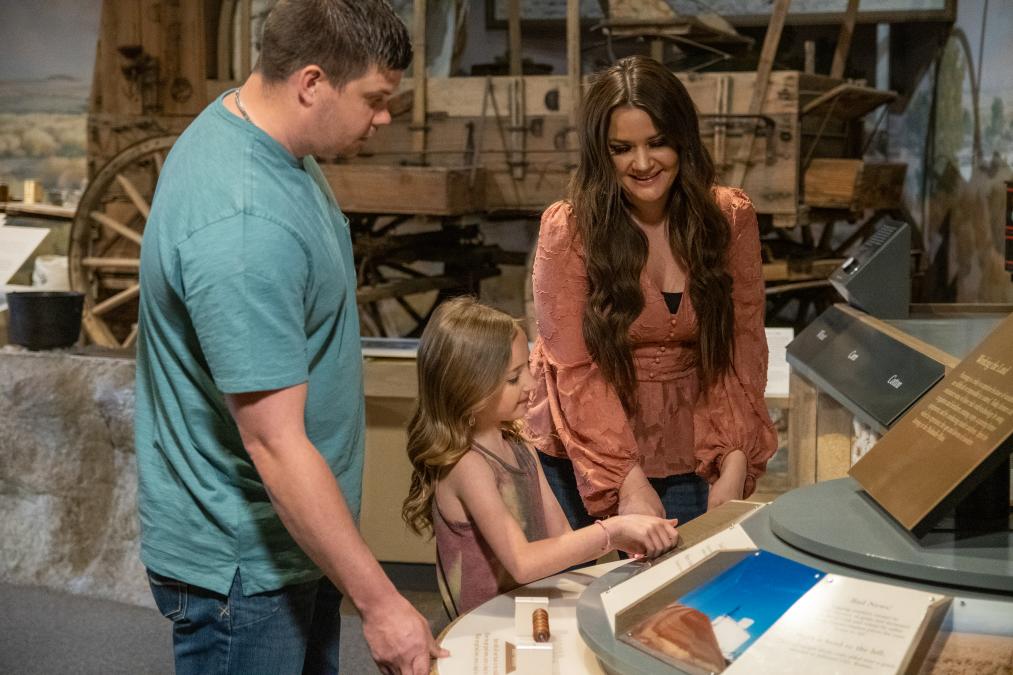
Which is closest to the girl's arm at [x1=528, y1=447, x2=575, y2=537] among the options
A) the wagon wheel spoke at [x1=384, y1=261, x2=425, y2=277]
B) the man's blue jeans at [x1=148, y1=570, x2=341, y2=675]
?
the man's blue jeans at [x1=148, y1=570, x2=341, y2=675]

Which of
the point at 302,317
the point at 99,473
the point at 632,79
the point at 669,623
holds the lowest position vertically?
the point at 99,473

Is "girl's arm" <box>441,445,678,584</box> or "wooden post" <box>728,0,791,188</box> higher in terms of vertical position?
"wooden post" <box>728,0,791,188</box>

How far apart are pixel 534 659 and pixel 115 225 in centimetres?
626

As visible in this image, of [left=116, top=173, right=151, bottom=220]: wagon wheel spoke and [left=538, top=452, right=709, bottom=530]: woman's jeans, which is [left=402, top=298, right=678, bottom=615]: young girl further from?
[left=116, top=173, right=151, bottom=220]: wagon wheel spoke

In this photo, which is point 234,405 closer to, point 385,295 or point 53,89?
point 385,295

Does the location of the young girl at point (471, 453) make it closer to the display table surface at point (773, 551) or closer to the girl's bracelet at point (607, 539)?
the girl's bracelet at point (607, 539)

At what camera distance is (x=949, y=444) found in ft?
4.66

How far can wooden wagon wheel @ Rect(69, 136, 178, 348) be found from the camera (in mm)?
7195

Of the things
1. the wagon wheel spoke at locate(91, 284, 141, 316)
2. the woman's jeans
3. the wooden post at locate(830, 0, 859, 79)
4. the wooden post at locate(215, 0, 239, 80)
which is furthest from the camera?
the wooden post at locate(215, 0, 239, 80)

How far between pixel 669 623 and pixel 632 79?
3.72ft

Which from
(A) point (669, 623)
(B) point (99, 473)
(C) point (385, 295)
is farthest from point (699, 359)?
(C) point (385, 295)

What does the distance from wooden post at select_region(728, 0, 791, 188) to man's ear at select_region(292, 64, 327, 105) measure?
17.2 ft

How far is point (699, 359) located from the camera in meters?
2.36

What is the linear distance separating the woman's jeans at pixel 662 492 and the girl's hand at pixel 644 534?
0.61 m
